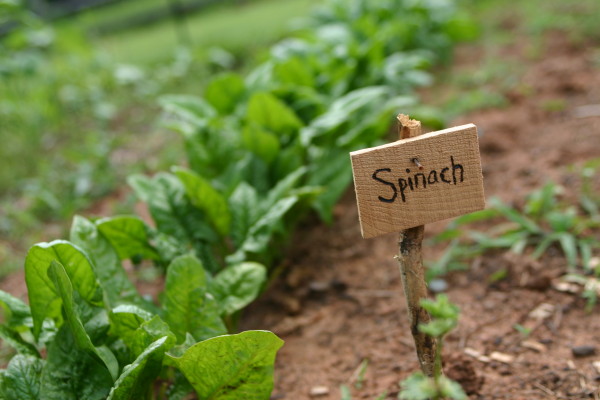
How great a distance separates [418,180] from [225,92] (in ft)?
6.00

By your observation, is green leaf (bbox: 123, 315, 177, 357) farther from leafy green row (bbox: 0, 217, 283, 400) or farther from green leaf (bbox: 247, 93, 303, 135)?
green leaf (bbox: 247, 93, 303, 135)

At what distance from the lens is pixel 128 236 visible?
1.92 meters

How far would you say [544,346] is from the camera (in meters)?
1.74

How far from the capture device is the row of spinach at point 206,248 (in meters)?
1.44

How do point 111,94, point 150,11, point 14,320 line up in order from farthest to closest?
point 150,11 < point 111,94 < point 14,320

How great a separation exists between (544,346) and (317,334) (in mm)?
716

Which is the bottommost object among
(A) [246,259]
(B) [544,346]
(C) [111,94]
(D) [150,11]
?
(B) [544,346]

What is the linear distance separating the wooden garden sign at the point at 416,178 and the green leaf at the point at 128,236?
921 mm

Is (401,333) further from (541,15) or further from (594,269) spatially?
(541,15)

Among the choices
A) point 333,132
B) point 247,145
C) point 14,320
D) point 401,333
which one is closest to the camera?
point 14,320

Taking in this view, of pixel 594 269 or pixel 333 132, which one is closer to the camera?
pixel 594 269

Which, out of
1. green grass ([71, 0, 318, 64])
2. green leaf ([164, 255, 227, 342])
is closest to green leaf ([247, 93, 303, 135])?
green leaf ([164, 255, 227, 342])

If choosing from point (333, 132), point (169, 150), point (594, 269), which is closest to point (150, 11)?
point (169, 150)

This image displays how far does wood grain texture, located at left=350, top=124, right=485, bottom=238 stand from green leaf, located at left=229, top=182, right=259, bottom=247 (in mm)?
877
